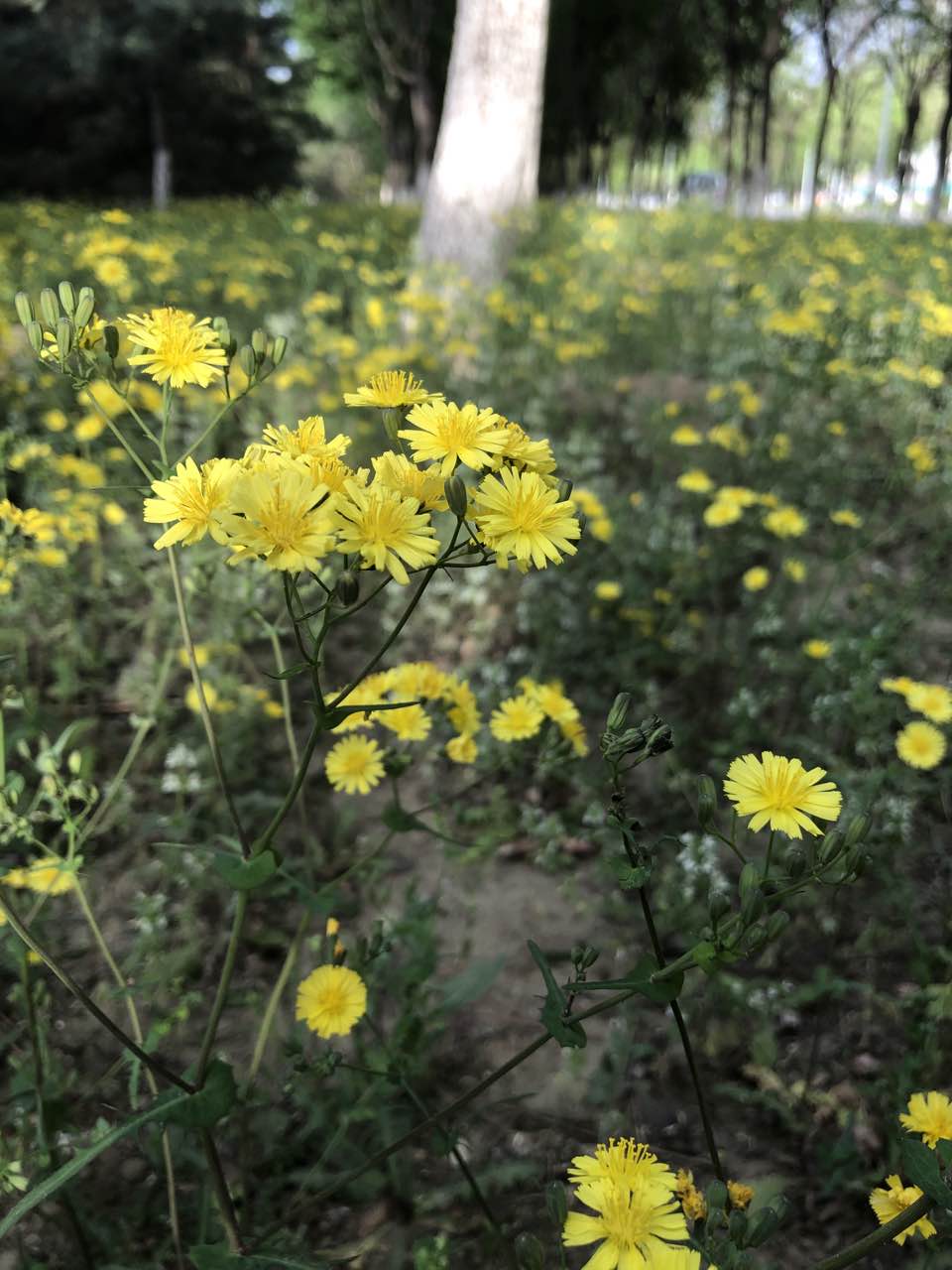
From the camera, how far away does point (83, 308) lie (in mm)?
1132

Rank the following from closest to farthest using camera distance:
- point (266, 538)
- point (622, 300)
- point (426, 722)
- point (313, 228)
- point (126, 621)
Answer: point (266, 538), point (426, 722), point (126, 621), point (622, 300), point (313, 228)

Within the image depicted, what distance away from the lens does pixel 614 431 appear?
4336 mm

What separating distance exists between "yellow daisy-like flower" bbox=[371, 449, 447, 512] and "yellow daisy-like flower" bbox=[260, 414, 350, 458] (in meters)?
0.08

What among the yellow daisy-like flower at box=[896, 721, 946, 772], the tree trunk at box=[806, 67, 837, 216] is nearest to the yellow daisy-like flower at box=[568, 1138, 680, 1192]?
the yellow daisy-like flower at box=[896, 721, 946, 772]

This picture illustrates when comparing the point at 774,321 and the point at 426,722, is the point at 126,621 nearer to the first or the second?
the point at 426,722

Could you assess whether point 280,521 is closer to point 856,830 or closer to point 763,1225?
point 856,830

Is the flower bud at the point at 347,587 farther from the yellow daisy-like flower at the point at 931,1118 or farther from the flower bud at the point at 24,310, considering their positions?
the yellow daisy-like flower at the point at 931,1118

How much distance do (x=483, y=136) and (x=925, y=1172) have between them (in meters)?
5.57

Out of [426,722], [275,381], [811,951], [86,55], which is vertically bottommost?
[811,951]

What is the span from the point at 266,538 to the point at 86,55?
15.8 m

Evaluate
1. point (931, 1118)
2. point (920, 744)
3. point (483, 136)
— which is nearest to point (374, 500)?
point (931, 1118)

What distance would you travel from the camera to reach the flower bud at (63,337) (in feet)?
3.61

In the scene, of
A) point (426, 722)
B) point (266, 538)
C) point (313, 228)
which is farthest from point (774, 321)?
point (313, 228)

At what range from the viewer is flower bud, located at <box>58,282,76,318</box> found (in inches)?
44.4
